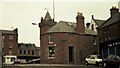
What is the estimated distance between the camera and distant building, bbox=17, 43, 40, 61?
356ft

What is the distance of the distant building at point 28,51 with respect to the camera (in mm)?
108625

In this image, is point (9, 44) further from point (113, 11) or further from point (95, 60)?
point (95, 60)

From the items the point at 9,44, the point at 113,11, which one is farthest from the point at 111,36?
the point at 9,44

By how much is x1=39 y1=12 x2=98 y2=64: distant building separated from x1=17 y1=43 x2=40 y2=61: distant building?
1864 inches

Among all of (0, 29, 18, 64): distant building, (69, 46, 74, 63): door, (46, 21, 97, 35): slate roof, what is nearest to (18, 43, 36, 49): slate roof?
(0, 29, 18, 64): distant building

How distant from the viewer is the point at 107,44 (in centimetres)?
4944

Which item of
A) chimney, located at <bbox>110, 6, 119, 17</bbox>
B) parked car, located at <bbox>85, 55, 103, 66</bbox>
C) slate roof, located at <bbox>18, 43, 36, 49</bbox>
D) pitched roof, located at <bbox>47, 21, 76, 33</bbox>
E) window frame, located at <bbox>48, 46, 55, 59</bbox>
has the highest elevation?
chimney, located at <bbox>110, 6, 119, 17</bbox>

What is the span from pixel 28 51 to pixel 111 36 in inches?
2648

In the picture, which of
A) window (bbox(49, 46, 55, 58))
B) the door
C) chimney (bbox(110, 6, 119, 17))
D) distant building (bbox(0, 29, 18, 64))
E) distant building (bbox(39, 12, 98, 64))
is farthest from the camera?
distant building (bbox(0, 29, 18, 64))

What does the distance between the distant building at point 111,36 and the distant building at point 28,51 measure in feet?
188

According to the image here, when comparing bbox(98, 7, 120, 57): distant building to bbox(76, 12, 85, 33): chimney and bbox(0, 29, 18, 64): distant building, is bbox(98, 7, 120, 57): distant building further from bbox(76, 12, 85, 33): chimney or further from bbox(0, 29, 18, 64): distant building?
bbox(0, 29, 18, 64): distant building

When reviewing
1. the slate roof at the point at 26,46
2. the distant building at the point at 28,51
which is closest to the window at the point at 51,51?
the distant building at the point at 28,51

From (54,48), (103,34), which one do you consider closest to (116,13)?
(103,34)

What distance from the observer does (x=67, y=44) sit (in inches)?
2296
